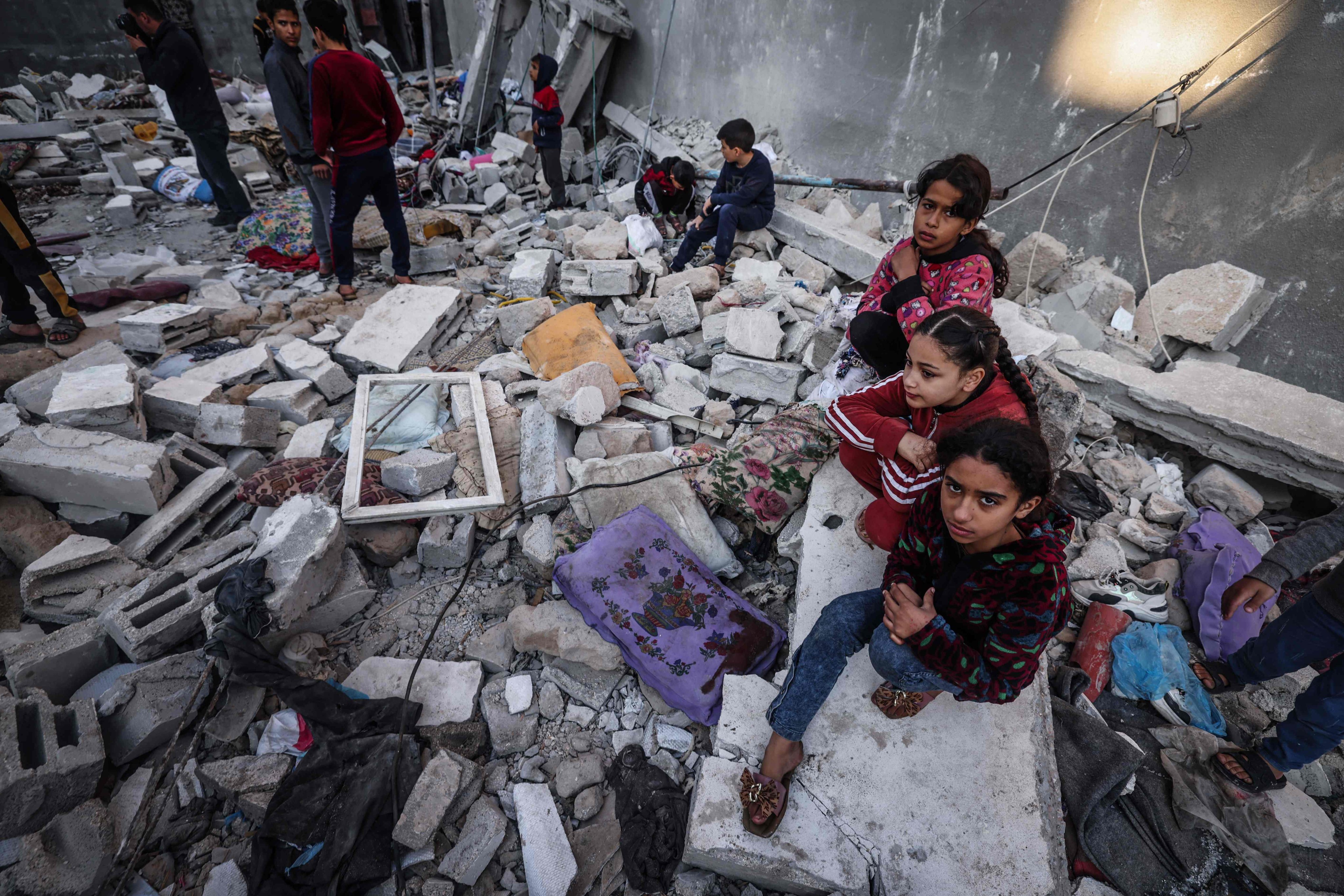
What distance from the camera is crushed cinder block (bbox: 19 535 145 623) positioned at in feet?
8.41

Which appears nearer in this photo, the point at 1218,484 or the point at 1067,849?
the point at 1067,849

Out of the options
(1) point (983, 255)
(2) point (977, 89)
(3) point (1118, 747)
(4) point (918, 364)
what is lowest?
(3) point (1118, 747)

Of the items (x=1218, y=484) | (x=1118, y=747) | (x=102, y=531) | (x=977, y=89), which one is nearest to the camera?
(x=1118, y=747)

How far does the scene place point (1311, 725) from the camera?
7.04ft

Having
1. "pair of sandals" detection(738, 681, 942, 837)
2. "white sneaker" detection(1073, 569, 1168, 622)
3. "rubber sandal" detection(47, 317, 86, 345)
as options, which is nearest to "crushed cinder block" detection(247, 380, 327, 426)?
"rubber sandal" detection(47, 317, 86, 345)

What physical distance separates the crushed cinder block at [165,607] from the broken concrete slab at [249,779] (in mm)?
567

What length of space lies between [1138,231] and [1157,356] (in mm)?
918

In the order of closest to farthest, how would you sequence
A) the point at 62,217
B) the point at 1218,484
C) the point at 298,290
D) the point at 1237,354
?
1. the point at 1218,484
2. the point at 1237,354
3. the point at 298,290
4. the point at 62,217

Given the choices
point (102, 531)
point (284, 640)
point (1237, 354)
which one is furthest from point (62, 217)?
point (1237, 354)

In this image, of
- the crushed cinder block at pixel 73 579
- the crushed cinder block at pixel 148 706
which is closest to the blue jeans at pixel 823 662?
the crushed cinder block at pixel 148 706

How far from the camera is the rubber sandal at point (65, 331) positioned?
14.0 ft

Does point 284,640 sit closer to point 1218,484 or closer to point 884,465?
point 884,465

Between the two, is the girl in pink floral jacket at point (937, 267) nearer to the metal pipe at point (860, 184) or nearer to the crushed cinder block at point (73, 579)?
the metal pipe at point (860, 184)

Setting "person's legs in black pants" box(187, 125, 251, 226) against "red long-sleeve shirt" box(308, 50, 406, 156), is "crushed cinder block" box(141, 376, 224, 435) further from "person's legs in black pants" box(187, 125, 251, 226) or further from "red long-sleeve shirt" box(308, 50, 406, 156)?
"person's legs in black pants" box(187, 125, 251, 226)
